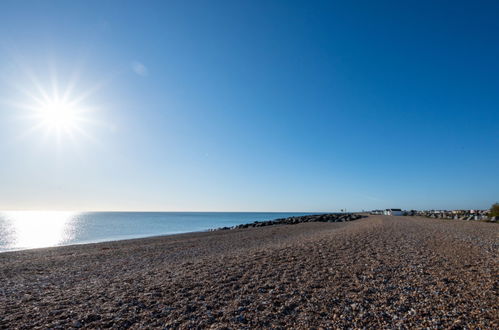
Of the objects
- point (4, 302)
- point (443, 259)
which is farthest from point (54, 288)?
point (443, 259)

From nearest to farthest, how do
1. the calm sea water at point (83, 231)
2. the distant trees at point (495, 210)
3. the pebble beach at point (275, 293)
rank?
the pebble beach at point (275, 293) → the distant trees at point (495, 210) → the calm sea water at point (83, 231)

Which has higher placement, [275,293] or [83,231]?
[275,293]

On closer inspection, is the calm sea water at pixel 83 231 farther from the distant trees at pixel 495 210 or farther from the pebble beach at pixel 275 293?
the distant trees at pixel 495 210

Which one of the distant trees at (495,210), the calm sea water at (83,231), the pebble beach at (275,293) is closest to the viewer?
the pebble beach at (275,293)

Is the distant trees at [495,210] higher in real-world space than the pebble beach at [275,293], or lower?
higher

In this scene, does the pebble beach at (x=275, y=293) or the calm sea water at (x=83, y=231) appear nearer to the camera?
the pebble beach at (x=275, y=293)

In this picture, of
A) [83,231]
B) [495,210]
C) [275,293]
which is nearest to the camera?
[275,293]

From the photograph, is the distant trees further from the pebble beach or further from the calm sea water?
the calm sea water

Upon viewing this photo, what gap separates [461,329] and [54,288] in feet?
38.1

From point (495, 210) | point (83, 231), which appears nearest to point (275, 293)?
point (495, 210)

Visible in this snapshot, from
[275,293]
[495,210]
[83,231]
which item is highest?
[495,210]

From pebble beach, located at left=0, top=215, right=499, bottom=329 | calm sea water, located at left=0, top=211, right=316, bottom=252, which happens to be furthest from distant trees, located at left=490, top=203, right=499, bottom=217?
calm sea water, located at left=0, top=211, right=316, bottom=252

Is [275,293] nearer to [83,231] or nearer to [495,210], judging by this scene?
[495,210]

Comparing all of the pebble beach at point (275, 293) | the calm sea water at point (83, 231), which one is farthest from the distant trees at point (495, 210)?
the calm sea water at point (83, 231)
